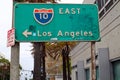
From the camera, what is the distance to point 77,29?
957 centimetres

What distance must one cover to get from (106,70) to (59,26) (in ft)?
32.0

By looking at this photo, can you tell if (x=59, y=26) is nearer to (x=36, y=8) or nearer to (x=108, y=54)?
(x=36, y=8)

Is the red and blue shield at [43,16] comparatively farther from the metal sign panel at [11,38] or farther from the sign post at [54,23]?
the metal sign panel at [11,38]

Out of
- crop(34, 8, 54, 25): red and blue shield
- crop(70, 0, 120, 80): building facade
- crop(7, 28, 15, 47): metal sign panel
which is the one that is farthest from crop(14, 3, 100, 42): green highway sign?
crop(70, 0, 120, 80): building facade

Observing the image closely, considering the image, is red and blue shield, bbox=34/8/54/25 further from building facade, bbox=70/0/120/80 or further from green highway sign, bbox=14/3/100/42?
building facade, bbox=70/0/120/80

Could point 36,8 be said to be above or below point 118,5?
below

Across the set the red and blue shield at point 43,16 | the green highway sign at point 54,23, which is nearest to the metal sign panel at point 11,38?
the green highway sign at point 54,23

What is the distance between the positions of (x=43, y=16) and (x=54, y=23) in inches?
13.1

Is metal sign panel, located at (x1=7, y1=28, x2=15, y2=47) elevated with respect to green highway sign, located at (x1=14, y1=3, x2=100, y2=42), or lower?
lower

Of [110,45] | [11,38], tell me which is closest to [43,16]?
[11,38]

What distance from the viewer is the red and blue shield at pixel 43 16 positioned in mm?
9500

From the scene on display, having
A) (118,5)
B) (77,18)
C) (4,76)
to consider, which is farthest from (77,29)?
(4,76)

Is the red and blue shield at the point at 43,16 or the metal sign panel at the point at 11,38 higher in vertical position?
the red and blue shield at the point at 43,16

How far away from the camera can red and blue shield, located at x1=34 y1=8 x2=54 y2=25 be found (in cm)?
950
